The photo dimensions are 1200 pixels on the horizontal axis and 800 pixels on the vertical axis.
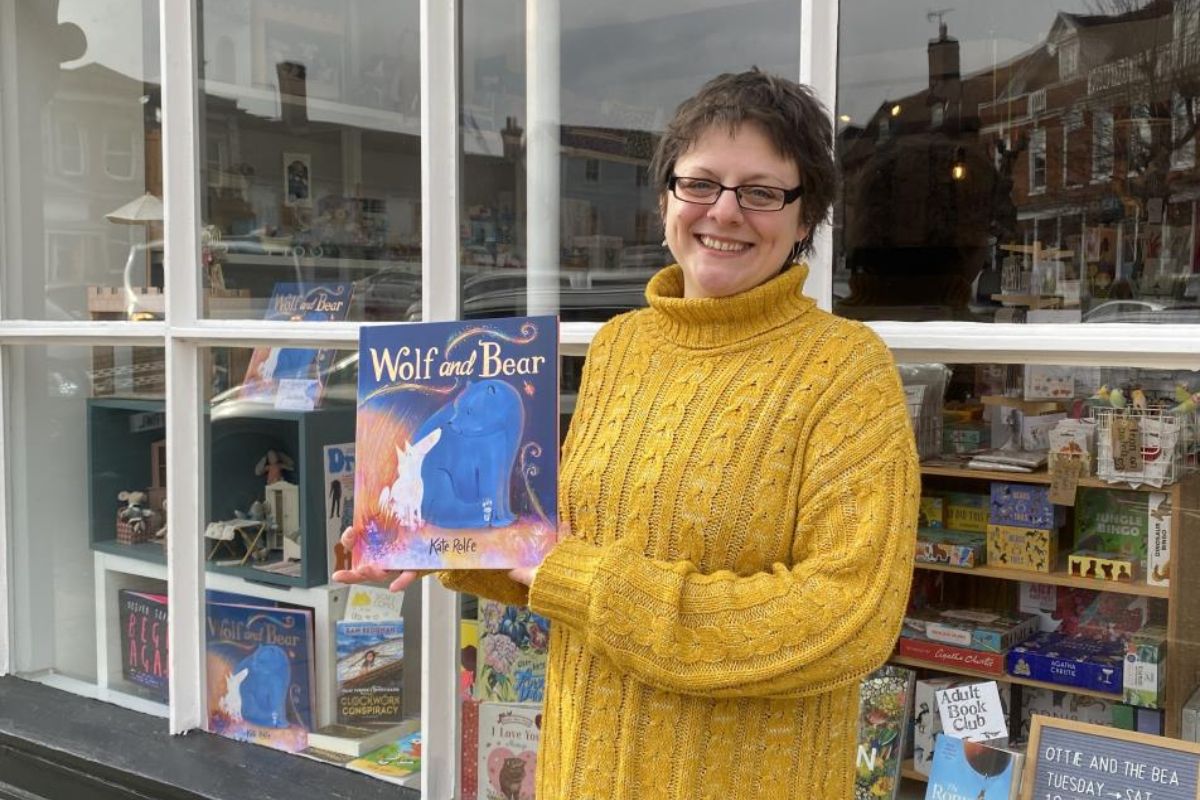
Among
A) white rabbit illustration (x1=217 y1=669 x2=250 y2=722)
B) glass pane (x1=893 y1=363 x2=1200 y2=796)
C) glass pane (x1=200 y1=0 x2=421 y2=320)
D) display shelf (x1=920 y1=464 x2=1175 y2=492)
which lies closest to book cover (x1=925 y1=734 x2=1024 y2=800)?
glass pane (x1=893 y1=363 x2=1200 y2=796)

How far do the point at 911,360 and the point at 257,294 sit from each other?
1.69 metres

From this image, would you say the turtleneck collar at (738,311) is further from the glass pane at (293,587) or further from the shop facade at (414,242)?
the glass pane at (293,587)

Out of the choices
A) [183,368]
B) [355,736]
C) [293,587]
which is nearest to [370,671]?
[355,736]

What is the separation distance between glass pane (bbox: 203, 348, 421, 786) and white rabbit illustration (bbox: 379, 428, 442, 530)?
1.15m

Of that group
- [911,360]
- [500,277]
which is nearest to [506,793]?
[500,277]

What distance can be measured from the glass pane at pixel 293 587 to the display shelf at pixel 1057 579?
1.24 meters

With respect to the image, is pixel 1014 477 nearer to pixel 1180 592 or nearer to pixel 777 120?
pixel 1180 592

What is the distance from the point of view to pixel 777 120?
54.9 inches

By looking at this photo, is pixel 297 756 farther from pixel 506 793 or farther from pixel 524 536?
pixel 524 536

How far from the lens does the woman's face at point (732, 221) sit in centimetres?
141

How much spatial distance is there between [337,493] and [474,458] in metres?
1.43

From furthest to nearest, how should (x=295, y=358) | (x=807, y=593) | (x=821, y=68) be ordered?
1. (x=295, y=358)
2. (x=821, y=68)
3. (x=807, y=593)

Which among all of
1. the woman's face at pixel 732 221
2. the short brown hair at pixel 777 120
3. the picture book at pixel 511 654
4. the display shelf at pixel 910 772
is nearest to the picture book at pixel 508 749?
the picture book at pixel 511 654

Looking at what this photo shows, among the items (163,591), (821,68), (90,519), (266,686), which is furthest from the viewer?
(90,519)
